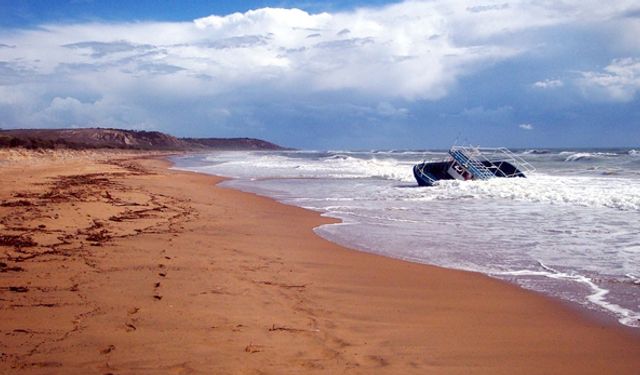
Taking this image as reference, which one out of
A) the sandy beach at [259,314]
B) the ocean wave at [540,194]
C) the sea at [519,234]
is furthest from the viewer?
the ocean wave at [540,194]

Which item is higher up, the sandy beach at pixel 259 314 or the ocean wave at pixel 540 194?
the ocean wave at pixel 540 194

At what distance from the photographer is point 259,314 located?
16.7 feet

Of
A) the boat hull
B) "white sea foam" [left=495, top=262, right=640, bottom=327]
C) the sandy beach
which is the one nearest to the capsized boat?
the boat hull

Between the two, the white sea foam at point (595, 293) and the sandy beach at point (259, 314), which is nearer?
the sandy beach at point (259, 314)

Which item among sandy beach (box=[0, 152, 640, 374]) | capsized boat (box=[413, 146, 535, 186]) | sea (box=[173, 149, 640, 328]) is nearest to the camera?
sandy beach (box=[0, 152, 640, 374])

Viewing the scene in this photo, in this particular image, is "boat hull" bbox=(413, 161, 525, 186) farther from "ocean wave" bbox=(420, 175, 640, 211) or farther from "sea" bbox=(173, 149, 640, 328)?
"sea" bbox=(173, 149, 640, 328)

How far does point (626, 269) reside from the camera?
23.9 feet

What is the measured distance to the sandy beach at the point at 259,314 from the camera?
4016 millimetres

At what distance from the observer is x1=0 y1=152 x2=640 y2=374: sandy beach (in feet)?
13.2

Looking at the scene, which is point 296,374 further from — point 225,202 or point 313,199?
point 313,199

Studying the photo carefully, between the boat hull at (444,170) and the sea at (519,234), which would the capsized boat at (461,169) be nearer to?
the boat hull at (444,170)

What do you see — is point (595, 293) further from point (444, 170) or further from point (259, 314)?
point (444, 170)

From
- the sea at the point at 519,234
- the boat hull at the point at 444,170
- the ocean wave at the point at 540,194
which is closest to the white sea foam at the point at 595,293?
the sea at the point at 519,234

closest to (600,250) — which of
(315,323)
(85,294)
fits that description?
(315,323)
